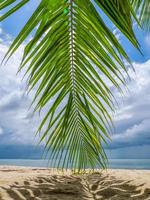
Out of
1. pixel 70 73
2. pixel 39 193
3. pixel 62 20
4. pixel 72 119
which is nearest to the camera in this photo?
pixel 62 20

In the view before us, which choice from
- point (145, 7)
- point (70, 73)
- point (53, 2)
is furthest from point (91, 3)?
point (145, 7)

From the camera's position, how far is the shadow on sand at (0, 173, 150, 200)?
6.83 ft

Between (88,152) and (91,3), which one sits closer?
(91,3)

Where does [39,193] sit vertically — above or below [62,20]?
below

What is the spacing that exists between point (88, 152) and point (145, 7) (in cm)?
116

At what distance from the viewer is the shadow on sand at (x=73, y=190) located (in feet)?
6.83

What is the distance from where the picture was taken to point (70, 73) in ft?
4.86

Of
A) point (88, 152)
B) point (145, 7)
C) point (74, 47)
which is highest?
point (145, 7)

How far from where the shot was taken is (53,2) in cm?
100

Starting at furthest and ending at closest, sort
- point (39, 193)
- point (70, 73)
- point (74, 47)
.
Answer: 1. point (39, 193)
2. point (70, 73)
3. point (74, 47)

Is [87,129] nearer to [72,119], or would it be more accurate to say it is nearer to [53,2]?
[72,119]

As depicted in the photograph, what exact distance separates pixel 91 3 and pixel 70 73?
534mm

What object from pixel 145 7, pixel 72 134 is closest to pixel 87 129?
pixel 72 134

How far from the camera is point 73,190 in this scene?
232 centimetres
